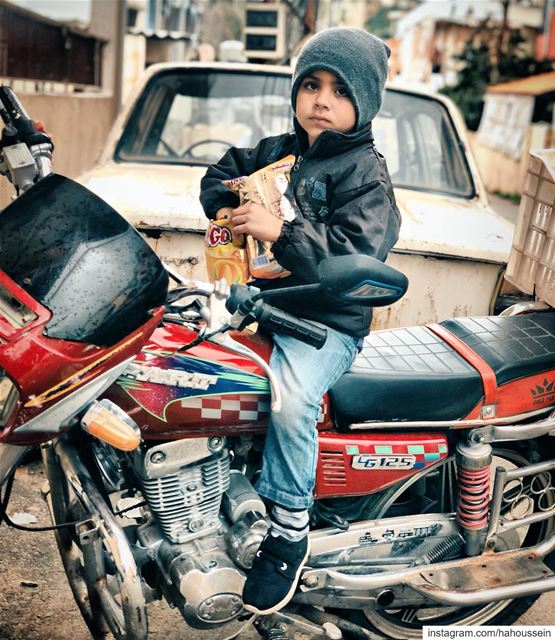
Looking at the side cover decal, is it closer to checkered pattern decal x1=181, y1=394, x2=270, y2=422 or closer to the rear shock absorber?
checkered pattern decal x1=181, y1=394, x2=270, y2=422

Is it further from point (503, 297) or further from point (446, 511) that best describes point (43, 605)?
point (503, 297)

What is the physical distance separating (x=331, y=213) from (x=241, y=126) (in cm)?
275

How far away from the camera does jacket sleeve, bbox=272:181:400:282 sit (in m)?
2.25

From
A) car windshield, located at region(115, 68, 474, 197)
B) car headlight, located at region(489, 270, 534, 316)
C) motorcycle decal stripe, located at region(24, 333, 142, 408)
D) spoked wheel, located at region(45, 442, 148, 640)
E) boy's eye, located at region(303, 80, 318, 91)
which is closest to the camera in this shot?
motorcycle decal stripe, located at region(24, 333, 142, 408)

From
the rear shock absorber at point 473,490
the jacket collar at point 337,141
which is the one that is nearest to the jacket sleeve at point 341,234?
the jacket collar at point 337,141

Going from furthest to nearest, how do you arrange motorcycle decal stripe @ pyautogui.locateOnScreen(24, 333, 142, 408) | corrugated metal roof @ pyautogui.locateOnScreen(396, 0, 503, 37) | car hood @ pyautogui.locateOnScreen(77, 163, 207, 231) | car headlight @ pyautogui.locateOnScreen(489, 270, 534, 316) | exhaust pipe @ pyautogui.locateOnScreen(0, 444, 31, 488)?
1. corrugated metal roof @ pyautogui.locateOnScreen(396, 0, 503, 37)
2. car headlight @ pyautogui.locateOnScreen(489, 270, 534, 316)
3. car hood @ pyautogui.locateOnScreen(77, 163, 207, 231)
4. exhaust pipe @ pyautogui.locateOnScreen(0, 444, 31, 488)
5. motorcycle decal stripe @ pyautogui.locateOnScreen(24, 333, 142, 408)

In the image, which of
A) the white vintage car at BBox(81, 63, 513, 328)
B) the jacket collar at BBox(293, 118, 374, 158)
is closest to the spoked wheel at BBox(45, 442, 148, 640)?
the jacket collar at BBox(293, 118, 374, 158)

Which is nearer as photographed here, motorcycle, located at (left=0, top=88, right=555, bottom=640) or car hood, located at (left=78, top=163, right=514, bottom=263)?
motorcycle, located at (left=0, top=88, right=555, bottom=640)

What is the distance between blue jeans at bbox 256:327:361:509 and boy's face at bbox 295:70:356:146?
616mm

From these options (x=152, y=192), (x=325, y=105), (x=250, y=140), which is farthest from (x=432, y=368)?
(x=250, y=140)

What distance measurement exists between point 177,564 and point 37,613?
92cm

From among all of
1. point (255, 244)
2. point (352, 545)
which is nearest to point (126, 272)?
point (255, 244)

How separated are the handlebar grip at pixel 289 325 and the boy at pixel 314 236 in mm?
147

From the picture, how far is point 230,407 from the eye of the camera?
234 cm
